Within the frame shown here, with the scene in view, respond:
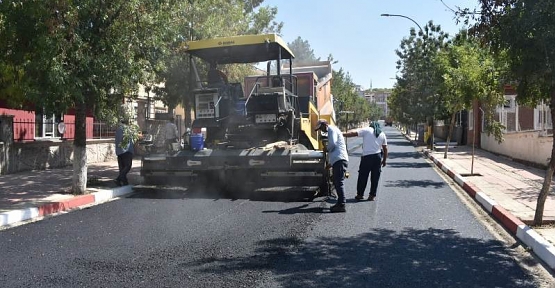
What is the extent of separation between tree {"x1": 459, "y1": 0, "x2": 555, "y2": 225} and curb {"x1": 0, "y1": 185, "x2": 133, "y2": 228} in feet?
23.8

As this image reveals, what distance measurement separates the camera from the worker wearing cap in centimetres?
829

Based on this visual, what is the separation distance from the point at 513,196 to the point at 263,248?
627cm

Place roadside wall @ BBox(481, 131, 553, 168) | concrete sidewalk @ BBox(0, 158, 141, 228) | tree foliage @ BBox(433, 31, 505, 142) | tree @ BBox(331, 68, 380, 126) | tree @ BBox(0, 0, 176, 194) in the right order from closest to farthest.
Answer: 1. concrete sidewalk @ BBox(0, 158, 141, 228)
2. tree @ BBox(0, 0, 176, 194)
3. tree foliage @ BBox(433, 31, 505, 142)
4. roadside wall @ BBox(481, 131, 553, 168)
5. tree @ BBox(331, 68, 380, 126)

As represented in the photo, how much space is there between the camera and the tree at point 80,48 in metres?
8.48

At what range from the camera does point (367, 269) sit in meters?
5.16

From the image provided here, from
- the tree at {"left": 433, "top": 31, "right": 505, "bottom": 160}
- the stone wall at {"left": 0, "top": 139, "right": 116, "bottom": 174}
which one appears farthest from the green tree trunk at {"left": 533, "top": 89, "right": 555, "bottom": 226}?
the stone wall at {"left": 0, "top": 139, "right": 116, "bottom": 174}

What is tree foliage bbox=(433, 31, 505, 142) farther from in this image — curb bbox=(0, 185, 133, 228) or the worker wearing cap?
curb bbox=(0, 185, 133, 228)

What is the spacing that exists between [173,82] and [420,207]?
1007cm

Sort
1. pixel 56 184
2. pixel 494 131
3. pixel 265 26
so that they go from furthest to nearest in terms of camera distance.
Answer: pixel 265 26 → pixel 494 131 → pixel 56 184

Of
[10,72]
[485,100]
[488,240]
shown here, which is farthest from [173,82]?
[488,240]

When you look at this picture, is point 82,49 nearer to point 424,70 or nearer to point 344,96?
point 424,70

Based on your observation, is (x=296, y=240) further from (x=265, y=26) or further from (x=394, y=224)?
(x=265, y=26)

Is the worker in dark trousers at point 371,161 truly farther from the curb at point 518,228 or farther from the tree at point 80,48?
the tree at point 80,48

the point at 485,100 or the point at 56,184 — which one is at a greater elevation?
the point at 485,100
